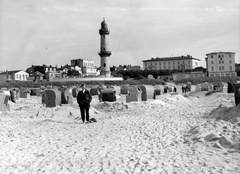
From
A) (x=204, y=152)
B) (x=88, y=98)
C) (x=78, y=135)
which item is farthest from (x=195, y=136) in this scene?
(x=88, y=98)

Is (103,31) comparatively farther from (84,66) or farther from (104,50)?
(84,66)

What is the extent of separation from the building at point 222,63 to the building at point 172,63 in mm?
28247

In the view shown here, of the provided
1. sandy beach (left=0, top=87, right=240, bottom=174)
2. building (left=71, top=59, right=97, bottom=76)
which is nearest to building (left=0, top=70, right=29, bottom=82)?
building (left=71, top=59, right=97, bottom=76)

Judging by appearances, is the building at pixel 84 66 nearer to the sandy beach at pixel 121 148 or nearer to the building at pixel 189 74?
the building at pixel 189 74

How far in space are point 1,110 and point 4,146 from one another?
29.6 feet

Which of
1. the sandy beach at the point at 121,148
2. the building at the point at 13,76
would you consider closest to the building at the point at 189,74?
the building at the point at 13,76

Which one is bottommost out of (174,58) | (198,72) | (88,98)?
(88,98)

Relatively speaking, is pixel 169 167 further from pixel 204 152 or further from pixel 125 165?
pixel 204 152

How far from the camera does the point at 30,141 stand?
337 inches

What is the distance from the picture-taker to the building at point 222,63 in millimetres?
79125

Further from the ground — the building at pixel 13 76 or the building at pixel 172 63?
the building at pixel 172 63

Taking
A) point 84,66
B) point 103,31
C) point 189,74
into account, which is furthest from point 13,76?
point 189,74

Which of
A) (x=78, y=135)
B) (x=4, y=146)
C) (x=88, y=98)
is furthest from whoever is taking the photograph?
(x=88, y=98)

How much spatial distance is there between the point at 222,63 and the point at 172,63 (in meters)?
33.2
